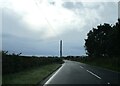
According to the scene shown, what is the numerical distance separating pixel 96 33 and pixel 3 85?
86184 millimetres

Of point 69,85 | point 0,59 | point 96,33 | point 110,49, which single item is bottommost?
point 69,85

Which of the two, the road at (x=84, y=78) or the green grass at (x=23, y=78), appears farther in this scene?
the road at (x=84, y=78)

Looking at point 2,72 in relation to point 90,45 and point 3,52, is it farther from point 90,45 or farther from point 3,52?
point 90,45

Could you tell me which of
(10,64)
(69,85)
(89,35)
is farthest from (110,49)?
(69,85)

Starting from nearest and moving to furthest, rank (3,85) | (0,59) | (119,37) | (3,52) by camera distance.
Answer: (3,85) < (0,59) < (3,52) < (119,37)

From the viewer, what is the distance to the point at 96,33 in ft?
336

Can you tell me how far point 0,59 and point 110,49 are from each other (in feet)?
175

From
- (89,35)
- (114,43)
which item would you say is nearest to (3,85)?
(114,43)

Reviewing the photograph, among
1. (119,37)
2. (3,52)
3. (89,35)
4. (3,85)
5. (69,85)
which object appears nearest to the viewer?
(3,85)

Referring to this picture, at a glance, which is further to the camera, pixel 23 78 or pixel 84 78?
pixel 84 78

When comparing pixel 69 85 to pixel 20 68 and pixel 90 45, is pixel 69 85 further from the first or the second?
pixel 90 45

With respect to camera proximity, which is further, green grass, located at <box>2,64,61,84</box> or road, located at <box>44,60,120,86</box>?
road, located at <box>44,60,120,86</box>

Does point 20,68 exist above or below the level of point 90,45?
below

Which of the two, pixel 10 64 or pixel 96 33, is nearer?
pixel 10 64
